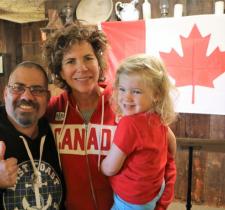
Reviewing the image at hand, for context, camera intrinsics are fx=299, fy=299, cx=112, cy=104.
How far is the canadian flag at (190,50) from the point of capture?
8.92ft

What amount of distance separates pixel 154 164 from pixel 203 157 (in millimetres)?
2180

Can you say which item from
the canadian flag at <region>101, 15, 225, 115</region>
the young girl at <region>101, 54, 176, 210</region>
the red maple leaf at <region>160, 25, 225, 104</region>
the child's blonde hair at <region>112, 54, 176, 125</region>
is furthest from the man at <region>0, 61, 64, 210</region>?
the red maple leaf at <region>160, 25, 225, 104</region>

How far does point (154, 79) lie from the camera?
1.25 meters

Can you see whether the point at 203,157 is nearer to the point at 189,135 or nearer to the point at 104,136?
the point at 189,135

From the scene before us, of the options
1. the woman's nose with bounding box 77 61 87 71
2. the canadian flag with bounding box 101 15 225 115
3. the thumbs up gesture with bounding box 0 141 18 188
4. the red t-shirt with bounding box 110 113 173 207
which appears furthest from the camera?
the canadian flag with bounding box 101 15 225 115

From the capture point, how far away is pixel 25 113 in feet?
4.00

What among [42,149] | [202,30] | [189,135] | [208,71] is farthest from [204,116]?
[42,149]

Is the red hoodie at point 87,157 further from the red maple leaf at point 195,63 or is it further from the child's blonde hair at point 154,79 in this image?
the red maple leaf at point 195,63

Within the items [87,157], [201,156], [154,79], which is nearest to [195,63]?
[201,156]

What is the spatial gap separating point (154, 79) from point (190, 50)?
5.69 ft

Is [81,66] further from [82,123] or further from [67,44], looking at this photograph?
[82,123]

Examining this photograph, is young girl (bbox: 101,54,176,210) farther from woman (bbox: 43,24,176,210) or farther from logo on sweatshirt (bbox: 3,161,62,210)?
logo on sweatshirt (bbox: 3,161,62,210)

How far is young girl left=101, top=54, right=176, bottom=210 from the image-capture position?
1191mm

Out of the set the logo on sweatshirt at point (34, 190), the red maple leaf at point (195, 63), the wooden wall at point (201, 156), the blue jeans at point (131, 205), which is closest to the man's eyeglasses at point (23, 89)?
the logo on sweatshirt at point (34, 190)
